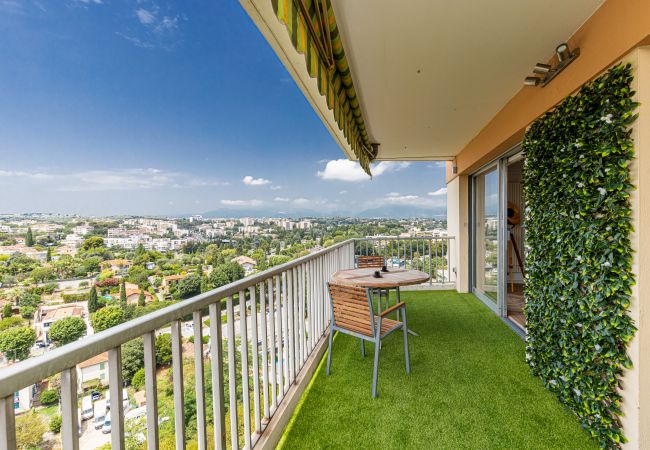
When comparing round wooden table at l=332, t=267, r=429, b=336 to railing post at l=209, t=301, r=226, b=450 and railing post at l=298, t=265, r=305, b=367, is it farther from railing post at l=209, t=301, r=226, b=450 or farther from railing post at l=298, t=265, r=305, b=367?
railing post at l=209, t=301, r=226, b=450

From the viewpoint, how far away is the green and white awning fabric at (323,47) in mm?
1323

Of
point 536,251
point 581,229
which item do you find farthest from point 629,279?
point 536,251

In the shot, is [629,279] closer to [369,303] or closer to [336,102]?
[369,303]

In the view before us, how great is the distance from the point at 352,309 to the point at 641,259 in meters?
1.78

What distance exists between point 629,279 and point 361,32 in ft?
7.11

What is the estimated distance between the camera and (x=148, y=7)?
6.92 m

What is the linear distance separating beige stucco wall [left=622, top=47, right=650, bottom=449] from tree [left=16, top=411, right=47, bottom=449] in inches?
99.0

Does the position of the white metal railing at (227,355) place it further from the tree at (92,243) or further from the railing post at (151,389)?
the tree at (92,243)

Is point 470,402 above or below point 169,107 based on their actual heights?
below

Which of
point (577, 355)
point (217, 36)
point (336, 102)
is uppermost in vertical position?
point (217, 36)

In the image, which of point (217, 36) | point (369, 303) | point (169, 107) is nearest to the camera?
point (369, 303)

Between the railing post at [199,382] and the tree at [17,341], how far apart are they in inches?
19.0

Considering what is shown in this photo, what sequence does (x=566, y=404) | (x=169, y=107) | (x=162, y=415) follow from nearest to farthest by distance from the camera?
(x=162, y=415) → (x=566, y=404) → (x=169, y=107)

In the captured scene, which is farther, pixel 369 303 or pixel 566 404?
pixel 369 303
